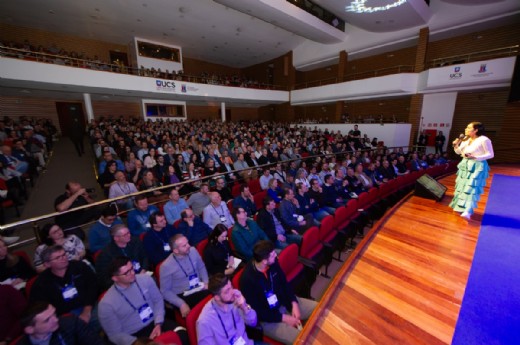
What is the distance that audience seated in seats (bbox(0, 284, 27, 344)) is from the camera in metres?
1.83

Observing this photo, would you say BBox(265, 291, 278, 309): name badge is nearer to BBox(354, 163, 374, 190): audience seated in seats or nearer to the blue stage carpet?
the blue stage carpet

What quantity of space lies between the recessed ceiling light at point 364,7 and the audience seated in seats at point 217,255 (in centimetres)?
1145

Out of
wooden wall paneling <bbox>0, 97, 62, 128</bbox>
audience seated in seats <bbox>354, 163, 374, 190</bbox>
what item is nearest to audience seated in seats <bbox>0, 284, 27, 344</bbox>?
audience seated in seats <bbox>354, 163, 374, 190</bbox>

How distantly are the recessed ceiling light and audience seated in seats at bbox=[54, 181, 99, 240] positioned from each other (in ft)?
39.0

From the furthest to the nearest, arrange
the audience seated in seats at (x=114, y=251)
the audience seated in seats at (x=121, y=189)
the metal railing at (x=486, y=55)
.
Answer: the metal railing at (x=486, y=55)
the audience seated in seats at (x=121, y=189)
the audience seated in seats at (x=114, y=251)

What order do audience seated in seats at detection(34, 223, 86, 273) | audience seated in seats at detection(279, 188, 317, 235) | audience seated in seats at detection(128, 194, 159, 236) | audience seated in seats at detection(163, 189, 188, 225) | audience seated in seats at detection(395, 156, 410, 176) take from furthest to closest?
1. audience seated in seats at detection(395, 156, 410, 176)
2. audience seated in seats at detection(279, 188, 317, 235)
3. audience seated in seats at detection(163, 189, 188, 225)
4. audience seated in seats at detection(128, 194, 159, 236)
5. audience seated in seats at detection(34, 223, 86, 273)

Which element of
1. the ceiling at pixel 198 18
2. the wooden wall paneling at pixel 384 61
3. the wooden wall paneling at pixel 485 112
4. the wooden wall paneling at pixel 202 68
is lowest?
the wooden wall paneling at pixel 485 112

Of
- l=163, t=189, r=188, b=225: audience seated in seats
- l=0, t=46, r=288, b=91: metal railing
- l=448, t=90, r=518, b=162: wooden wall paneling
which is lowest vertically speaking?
l=163, t=189, r=188, b=225: audience seated in seats

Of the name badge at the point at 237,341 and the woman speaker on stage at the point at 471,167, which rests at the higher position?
the woman speaker on stage at the point at 471,167

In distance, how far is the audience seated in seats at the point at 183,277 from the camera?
2.22m

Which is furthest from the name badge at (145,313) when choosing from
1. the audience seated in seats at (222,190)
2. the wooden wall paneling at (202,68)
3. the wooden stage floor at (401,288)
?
the wooden wall paneling at (202,68)

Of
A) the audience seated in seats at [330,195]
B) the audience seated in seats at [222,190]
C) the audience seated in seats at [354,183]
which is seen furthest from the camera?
the audience seated in seats at [354,183]

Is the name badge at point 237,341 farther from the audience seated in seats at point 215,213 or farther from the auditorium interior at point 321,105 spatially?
the audience seated in seats at point 215,213

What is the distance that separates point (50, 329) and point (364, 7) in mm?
13118
